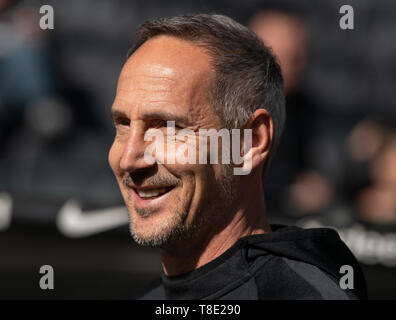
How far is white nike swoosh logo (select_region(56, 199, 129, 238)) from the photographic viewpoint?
3.84m

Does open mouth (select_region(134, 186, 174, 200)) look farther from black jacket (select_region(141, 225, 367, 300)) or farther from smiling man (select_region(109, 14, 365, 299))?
black jacket (select_region(141, 225, 367, 300))

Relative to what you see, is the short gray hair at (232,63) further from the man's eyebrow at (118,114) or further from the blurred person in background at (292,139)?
the blurred person in background at (292,139)

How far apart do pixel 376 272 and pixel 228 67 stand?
95.0 inches

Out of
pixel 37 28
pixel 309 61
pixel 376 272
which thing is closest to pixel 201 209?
pixel 376 272

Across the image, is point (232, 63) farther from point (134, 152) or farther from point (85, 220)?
point (85, 220)

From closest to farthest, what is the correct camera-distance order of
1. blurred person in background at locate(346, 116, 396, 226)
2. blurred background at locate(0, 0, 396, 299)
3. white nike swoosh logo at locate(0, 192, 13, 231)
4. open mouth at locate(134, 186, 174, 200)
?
Result: open mouth at locate(134, 186, 174, 200)
white nike swoosh logo at locate(0, 192, 13, 231)
blurred background at locate(0, 0, 396, 299)
blurred person in background at locate(346, 116, 396, 226)

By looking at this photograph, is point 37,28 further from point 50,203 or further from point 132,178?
point 132,178

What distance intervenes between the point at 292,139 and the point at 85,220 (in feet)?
5.24

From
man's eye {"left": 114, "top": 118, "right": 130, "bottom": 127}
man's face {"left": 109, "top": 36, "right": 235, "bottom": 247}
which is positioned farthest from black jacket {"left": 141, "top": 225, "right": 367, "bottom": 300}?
man's eye {"left": 114, "top": 118, "right": 130, "bottom": 127}

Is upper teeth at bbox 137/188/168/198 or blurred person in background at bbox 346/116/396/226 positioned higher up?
upper teeth at bbox 137/188/168/198

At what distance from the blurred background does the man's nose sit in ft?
6.59

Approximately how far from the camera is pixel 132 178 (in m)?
2.00

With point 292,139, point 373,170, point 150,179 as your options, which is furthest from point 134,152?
point 373,170

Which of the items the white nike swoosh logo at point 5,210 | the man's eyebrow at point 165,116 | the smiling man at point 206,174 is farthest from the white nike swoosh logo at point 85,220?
the man's eyebrow at point 165,116
